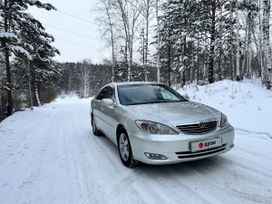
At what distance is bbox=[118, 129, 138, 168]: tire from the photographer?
506cm

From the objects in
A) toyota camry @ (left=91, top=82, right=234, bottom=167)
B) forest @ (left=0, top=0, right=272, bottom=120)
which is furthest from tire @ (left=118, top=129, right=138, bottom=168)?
forest @ (left=0, top=0, right=272, bottom=120)

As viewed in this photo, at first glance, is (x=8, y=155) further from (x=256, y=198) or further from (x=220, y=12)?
(x=220, y=12)

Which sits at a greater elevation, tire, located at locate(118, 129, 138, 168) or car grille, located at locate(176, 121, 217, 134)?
car grille, located at locate(176, 121, 217, 134)

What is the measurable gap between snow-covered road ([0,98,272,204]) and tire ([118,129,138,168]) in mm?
124

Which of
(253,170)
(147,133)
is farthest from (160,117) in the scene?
(253,170)

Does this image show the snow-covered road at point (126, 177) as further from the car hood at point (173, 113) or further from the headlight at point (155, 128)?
the car hood at point (173, 113)

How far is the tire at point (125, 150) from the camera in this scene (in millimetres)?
5062

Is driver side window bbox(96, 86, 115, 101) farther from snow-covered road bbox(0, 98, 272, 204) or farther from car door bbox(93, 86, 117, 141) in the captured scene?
snow-covered road bbox(0, 98, 272, 204)

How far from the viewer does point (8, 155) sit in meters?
6.50

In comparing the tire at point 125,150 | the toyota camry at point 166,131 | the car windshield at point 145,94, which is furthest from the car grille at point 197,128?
the car windshield at point 145,94

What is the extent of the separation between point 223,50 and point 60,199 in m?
19.9

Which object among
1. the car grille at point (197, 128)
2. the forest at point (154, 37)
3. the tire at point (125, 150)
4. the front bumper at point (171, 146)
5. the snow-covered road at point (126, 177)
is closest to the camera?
the snow-covered road at point (126, 177)

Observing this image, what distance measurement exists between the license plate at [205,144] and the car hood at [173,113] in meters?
0.37

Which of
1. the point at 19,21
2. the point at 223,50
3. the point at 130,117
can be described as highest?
the point at 19,21
